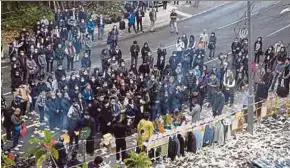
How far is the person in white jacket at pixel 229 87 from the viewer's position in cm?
1271

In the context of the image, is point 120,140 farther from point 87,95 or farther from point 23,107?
point 23,107

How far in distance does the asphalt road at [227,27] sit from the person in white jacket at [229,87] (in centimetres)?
168

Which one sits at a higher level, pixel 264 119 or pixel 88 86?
pixel 88 86

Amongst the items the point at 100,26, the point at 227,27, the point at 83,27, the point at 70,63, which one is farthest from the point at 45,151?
the point at 227,27

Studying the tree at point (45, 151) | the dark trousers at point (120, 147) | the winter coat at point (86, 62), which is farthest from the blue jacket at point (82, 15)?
the tree at point (45, 151)

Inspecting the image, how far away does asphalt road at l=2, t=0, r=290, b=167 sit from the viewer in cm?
1631

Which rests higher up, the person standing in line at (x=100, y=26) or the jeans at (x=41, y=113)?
the person standing in line at (x=100, y=26)

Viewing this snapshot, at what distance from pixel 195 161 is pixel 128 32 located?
769 centimetres

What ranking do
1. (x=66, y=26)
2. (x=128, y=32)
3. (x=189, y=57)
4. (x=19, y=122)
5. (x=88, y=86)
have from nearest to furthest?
Result: 1. (x=19, y=122)
2. (x=88, y=86)
3. (x=189, y=57)
4. (x=66, y=26)
5. (x=128, y=32)

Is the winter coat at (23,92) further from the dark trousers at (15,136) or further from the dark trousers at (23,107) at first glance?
the dark trousers at (15,136)

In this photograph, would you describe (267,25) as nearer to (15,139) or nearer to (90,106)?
(90,106)

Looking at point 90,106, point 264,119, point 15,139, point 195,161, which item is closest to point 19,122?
point 15,139

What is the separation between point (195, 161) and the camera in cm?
1045

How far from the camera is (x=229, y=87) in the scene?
1270 cm
